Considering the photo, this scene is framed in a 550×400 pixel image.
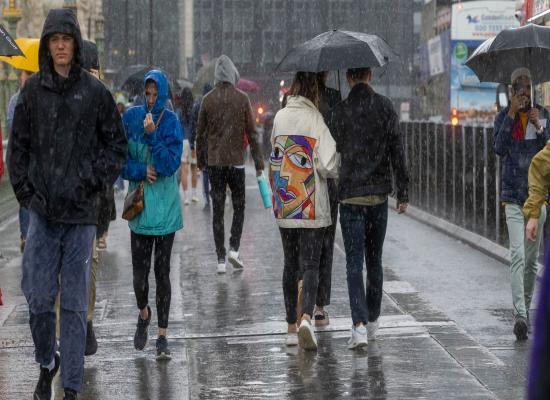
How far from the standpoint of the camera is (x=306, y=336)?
8094 millimetres

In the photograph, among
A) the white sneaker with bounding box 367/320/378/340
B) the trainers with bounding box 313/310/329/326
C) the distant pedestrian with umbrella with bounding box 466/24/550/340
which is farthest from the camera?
the trainers with bounding box 313/310/329/326

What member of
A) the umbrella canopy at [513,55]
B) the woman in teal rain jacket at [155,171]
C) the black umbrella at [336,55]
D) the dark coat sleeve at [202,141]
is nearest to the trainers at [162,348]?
the woman in teal rain jacket at [155,171]

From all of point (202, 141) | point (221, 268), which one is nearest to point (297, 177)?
point (221, 268)

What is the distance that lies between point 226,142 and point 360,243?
14.6 feet

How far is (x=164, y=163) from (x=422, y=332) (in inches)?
88.4

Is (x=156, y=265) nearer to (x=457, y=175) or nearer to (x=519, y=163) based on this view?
(x=519, y=163)

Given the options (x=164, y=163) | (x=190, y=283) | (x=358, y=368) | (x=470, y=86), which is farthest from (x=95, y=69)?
(x=470, y=86)

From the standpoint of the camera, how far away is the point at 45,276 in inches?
247

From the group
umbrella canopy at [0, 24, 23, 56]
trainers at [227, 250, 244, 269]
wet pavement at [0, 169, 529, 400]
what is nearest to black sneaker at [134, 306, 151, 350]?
wet pavement at [0, 169, 529, 400]

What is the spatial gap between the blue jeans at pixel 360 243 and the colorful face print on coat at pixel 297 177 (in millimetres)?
230

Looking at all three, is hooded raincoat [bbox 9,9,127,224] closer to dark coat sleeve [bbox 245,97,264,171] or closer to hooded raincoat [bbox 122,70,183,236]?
hooded raincoat [bbox 122,70,183,236]

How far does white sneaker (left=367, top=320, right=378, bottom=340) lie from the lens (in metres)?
8.56

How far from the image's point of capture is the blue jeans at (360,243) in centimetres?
821

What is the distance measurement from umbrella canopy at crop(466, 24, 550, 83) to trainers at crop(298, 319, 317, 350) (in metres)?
2.94
